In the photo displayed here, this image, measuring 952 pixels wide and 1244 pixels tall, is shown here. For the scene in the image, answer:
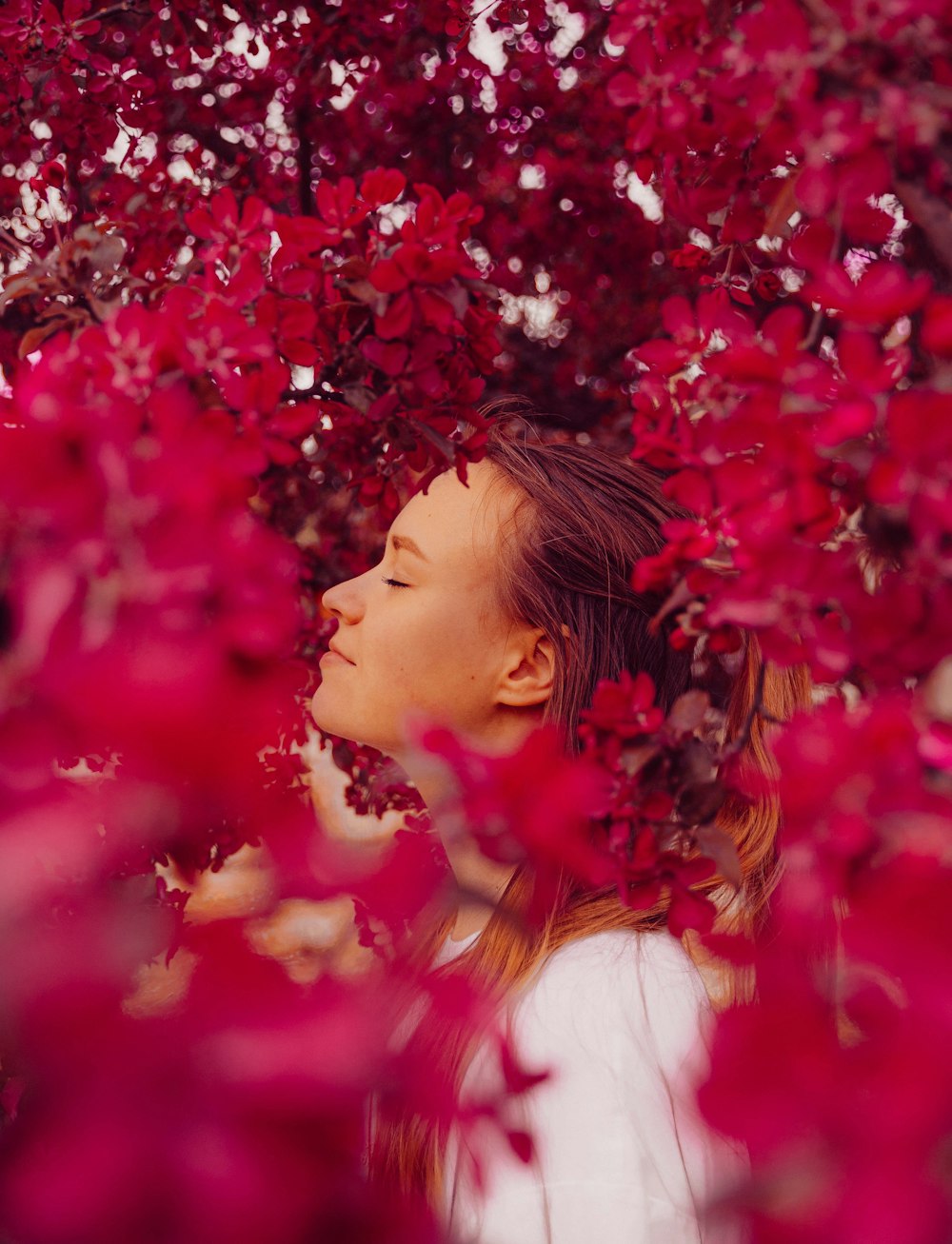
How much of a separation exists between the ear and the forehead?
0.35 ft

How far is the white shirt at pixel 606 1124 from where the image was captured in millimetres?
911

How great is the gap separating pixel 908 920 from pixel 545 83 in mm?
2301

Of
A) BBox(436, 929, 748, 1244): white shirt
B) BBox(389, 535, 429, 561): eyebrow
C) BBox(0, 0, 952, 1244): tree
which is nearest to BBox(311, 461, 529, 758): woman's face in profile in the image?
BBox(389, 535, 429, 561): eyebrow

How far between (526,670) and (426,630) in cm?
15

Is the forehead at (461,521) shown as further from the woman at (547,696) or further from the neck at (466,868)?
the neck at (466,868)

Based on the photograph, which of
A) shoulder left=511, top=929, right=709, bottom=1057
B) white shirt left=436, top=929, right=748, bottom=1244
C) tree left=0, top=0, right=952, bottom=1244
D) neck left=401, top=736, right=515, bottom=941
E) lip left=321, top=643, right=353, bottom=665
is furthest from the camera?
lip left=321, top=643, right=353, bottom=665

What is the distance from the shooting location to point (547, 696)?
134 cm

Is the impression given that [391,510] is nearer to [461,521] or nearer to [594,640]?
[461,521]

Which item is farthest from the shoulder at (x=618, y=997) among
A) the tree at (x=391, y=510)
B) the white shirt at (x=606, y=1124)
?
the tree at (x=391, y=510)

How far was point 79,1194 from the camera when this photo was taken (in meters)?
0.35

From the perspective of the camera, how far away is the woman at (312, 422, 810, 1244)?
996 mm

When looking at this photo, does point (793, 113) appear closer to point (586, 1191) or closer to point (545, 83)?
point (586, 1191)

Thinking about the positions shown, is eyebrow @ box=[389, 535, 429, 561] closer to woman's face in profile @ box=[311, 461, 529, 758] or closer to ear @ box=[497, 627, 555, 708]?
woman's face in profile @ box=[311, 461, 529, 758]

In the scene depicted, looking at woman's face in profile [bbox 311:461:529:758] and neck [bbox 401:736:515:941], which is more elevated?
woman's face in profile [bbox 311:461:529:758]
